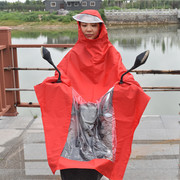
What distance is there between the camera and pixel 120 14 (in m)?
43.6

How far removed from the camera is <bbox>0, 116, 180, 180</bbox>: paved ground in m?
2.25

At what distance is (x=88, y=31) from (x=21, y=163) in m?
1.23

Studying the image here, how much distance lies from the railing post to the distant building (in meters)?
50.0

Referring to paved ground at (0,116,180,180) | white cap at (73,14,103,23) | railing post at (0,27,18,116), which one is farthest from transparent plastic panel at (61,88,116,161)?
railing post at (0,27,18,116)

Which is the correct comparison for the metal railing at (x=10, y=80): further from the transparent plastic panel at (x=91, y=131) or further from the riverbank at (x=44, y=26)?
the riverbank at (x=44, y=26)

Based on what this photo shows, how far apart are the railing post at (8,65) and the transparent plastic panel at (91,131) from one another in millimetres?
1757

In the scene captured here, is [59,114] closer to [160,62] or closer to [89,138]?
[89,138]

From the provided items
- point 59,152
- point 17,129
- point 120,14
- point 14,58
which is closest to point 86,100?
point 59,152

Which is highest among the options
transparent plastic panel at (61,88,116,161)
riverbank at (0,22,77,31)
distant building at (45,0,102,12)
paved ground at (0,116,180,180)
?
distant building at (45,0,102,12)

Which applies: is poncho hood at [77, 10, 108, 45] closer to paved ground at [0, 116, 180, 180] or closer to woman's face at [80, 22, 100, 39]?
woman's face at [80, 22, 100, 39]

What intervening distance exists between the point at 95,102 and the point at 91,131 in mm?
228

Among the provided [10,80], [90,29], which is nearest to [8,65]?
[10,80]

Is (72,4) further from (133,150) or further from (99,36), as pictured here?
(99,36)

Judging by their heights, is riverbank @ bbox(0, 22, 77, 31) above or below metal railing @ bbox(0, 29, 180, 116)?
above
